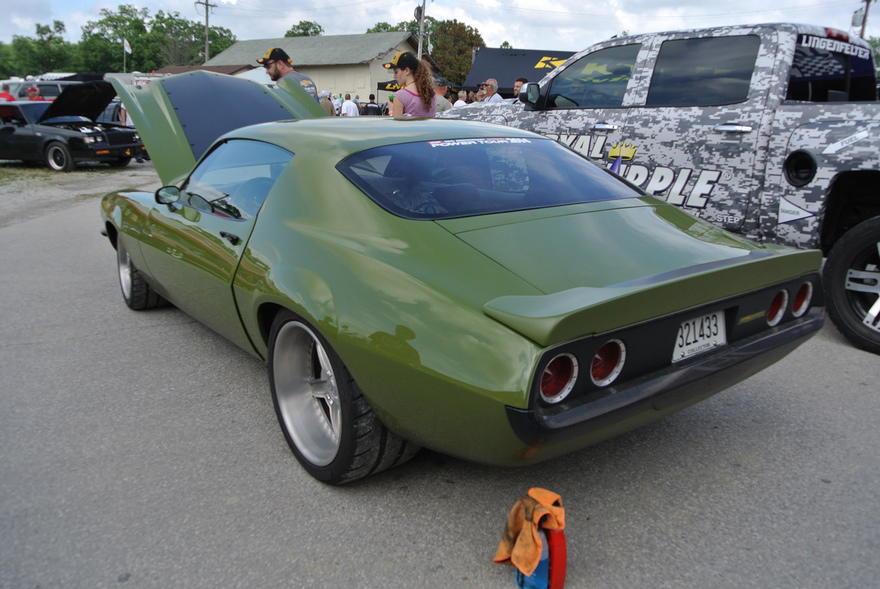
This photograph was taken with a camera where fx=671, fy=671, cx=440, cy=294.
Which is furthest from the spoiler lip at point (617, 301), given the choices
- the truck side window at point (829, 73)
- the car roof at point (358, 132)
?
the truck side window at point (829, 73)

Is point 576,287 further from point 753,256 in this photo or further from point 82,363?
point 82,363

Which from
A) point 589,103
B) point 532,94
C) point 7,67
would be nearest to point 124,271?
point 532,94

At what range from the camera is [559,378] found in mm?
1949

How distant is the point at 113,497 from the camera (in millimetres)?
2482

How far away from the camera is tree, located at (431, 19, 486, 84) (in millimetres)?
61469

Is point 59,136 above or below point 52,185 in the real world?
above

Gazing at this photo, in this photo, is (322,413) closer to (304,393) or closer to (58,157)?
(304,393)

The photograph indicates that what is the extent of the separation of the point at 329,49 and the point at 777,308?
60.4m

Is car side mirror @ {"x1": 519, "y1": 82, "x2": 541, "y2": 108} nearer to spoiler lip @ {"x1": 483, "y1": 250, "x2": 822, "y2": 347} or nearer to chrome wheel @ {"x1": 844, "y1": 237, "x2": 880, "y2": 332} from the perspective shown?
chrome wheel @ {"x1": 844, "y1": 237, "x2": 880, "y2": 332}

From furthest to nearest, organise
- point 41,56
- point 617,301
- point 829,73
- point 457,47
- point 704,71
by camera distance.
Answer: point 41,56 → point 457,47 → point 829,73 → point 704,71 → point 617,301

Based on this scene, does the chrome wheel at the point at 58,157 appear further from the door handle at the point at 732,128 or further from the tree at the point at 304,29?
the tree at the point at 304,29

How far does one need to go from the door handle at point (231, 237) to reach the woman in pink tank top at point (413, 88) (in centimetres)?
280

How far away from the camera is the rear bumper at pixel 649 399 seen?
6.14 ft

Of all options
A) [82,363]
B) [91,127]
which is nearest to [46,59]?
[91,127]
